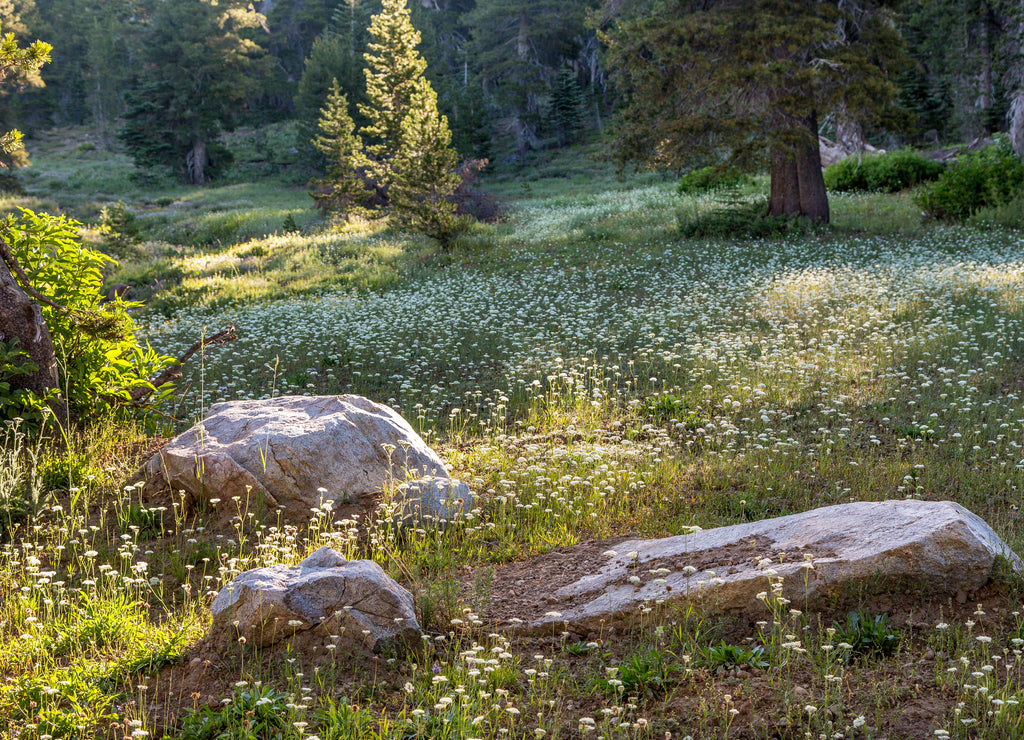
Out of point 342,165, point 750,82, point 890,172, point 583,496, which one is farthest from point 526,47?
point 583,496

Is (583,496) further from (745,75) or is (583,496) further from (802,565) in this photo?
(745,75)

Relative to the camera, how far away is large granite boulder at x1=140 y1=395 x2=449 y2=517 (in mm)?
5617

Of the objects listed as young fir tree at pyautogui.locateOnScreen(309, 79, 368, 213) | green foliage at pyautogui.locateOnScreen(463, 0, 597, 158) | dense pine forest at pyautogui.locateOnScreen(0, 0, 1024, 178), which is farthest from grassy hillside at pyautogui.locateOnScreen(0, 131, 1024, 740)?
green foliage at pyautogui.locateOnScreen(463, 0, 597, 158)

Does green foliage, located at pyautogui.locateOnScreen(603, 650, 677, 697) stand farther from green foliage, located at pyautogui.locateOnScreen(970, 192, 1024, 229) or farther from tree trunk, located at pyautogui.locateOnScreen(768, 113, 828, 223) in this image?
green foliage, located at pyautogui.locateOnScreen(970, 192, 1024, 229)

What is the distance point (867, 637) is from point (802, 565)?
0.44 meters

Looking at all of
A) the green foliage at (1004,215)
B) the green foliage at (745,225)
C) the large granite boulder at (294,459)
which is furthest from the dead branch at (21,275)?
the green foliage at (1004,215)

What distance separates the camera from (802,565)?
3.80 m

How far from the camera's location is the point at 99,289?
7426 mm

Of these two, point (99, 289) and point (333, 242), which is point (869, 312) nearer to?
point (99, 289)

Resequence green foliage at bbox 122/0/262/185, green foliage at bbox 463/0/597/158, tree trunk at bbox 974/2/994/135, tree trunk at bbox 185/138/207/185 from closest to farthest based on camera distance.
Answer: tree trunk at bbox 974/2/994/135 → green foliage at bbox 122/0/262/185 → tree trunk at bbox 185/138/207/185 → green foliage at bbox 463/0/597/158

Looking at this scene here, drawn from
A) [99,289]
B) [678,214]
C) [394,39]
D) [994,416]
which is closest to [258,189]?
[394,39]

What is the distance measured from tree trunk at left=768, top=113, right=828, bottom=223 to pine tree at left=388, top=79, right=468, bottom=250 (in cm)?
920

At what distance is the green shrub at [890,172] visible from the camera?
2728 cm

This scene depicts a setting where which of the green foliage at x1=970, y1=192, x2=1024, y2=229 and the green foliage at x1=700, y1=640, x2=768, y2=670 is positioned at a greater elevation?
the green foliage at x1=970, y1=192, x2=1024, y2=229
